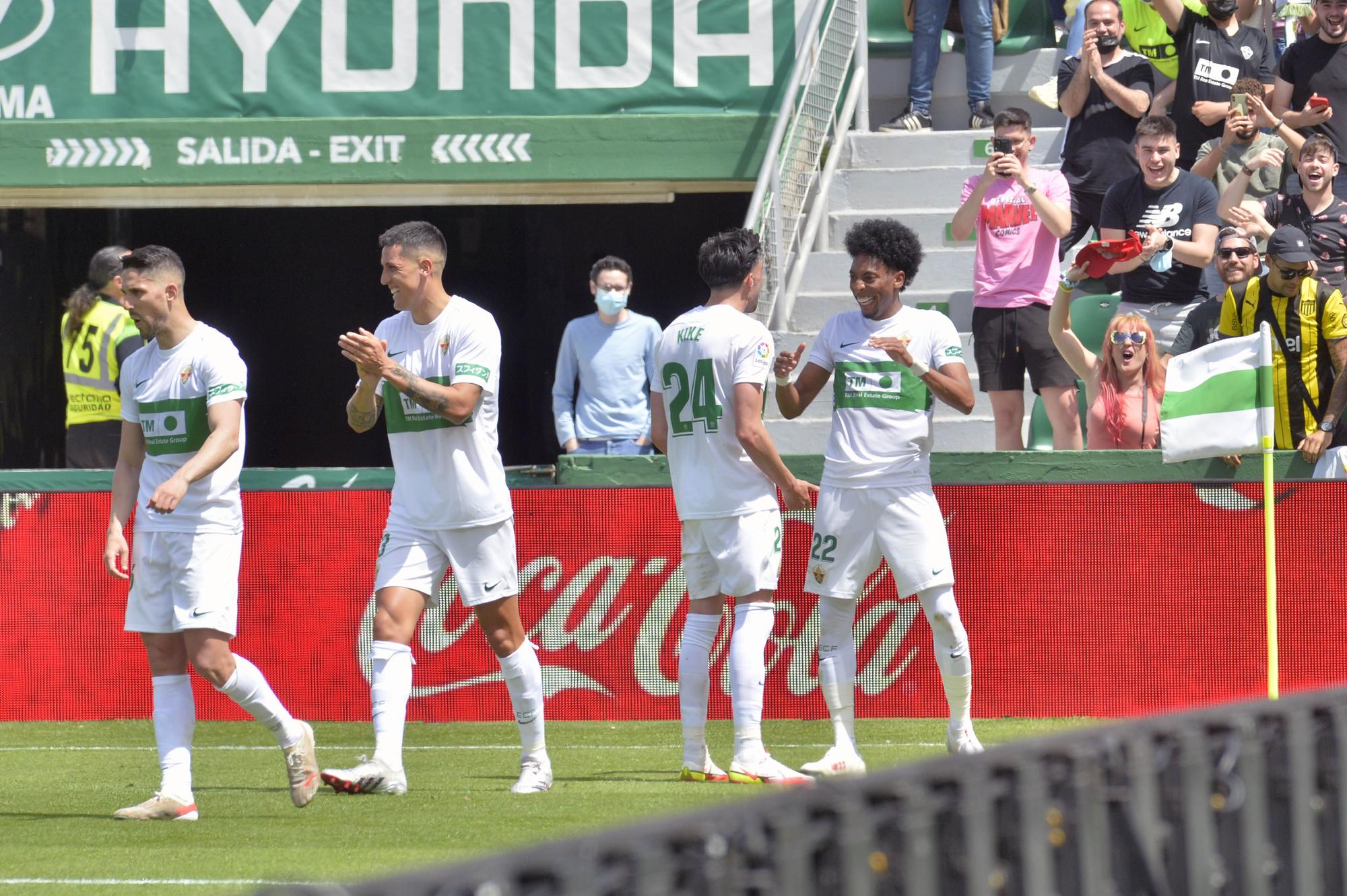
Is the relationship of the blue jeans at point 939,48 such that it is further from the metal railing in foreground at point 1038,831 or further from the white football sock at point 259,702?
the metal railing in foreground at point 1038,831

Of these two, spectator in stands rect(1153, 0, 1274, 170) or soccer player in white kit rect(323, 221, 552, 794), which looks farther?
spectator in stands rect(1153, 0, 1274, 170)

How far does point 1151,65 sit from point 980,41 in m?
1.50

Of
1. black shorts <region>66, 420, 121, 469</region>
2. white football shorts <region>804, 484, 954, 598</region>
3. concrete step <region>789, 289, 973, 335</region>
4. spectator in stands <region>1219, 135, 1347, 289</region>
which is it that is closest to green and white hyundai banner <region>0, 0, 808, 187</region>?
concrete step <region>789, 289, 973, 335</region>

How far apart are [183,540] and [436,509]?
0.97 m

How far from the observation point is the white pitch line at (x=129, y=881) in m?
5.10

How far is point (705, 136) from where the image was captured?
14219 mm

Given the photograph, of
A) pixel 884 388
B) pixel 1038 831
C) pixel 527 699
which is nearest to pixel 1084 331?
pixel 884 388

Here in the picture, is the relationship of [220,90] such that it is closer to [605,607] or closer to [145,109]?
A: [145,109]

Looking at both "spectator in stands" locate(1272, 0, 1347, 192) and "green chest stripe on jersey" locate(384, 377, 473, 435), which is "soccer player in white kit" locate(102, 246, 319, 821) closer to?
"green chest stripe on jersey" locate(384, 377, 473, 435)

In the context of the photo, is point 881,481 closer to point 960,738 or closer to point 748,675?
point 748,675

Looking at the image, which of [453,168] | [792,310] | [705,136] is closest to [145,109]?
[453,168]

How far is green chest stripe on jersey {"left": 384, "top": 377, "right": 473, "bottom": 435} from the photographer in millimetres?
6824

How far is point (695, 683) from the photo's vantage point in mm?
7141

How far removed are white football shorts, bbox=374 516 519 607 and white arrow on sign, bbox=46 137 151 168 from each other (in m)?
8.87
